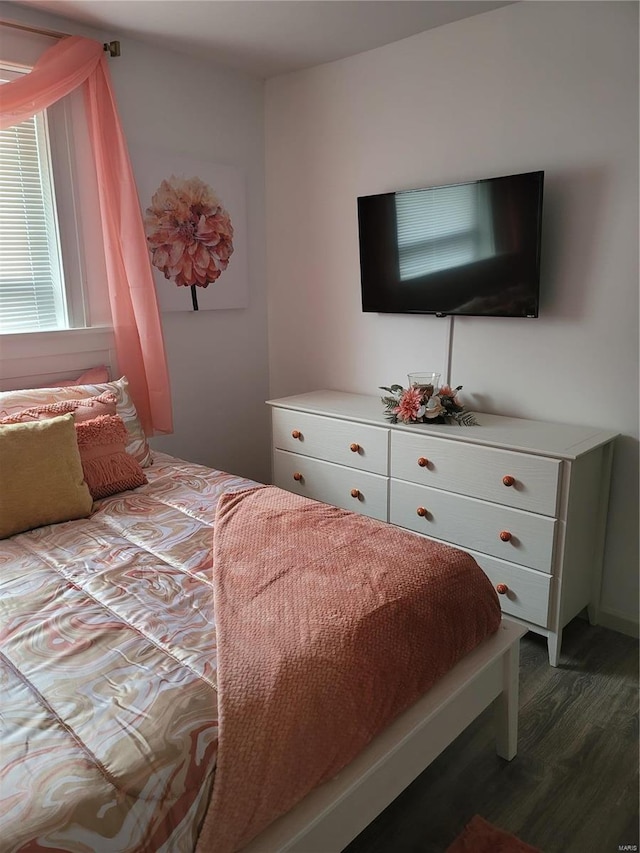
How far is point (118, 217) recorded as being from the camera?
2967 millimetres

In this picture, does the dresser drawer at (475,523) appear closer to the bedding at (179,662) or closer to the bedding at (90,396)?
the bedding at (179,662)

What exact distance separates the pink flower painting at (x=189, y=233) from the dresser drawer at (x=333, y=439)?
2.74 feet

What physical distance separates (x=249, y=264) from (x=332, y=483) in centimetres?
143

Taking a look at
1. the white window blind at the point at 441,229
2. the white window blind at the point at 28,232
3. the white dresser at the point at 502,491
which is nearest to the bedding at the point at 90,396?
the white window blind at the point at 28,232

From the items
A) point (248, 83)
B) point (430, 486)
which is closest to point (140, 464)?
point (430, 486)

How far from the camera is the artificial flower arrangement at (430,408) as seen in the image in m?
2.80

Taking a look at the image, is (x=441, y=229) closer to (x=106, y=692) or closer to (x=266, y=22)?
(x=266, y=22)

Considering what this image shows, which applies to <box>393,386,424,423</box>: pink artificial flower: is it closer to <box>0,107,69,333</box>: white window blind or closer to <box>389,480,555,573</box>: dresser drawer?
<box>389,480,555,573</box>: dresser drawer

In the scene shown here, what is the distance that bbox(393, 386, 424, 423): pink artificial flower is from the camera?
2.83m

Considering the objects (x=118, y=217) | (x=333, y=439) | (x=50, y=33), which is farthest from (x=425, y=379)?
(x=50, y=33)

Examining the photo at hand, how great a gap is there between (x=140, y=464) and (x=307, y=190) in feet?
6.07

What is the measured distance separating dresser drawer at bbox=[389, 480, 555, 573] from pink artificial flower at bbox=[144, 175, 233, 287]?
1576mm

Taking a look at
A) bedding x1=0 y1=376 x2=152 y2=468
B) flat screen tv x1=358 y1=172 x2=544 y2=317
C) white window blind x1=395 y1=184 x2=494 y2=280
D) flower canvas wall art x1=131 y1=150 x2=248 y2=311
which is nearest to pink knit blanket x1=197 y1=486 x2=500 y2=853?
bedding x1=0 y1=376 x2=152 y2=468

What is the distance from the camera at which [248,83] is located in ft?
11.7
